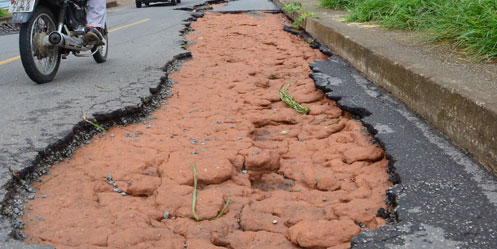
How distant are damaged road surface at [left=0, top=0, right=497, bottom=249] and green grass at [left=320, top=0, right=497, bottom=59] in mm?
709

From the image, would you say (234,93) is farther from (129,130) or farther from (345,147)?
(345,147)

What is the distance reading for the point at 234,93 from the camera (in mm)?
3957

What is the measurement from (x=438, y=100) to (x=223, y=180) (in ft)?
4.16

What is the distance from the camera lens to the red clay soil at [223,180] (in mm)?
1905

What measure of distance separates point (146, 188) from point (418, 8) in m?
3.71

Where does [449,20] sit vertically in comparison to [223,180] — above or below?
above

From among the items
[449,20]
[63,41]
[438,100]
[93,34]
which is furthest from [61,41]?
[449,20]

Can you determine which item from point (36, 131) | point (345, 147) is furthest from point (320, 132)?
point (36, 131)

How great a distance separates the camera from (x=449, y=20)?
373 cm

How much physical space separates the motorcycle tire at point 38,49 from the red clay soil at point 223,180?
3.72ft

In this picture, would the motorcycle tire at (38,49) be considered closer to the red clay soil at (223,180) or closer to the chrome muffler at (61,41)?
the chrome muffler at (61,41)

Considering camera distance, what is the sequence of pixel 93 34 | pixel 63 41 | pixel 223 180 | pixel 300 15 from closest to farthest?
1. pixel 223 180
2. pixel 63 41
3. pixel 93 34
4. pixel 300 15

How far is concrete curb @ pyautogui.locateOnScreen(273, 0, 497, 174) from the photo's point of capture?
2160mm

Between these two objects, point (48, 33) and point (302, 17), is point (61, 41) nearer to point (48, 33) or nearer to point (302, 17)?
point (48, 33)
